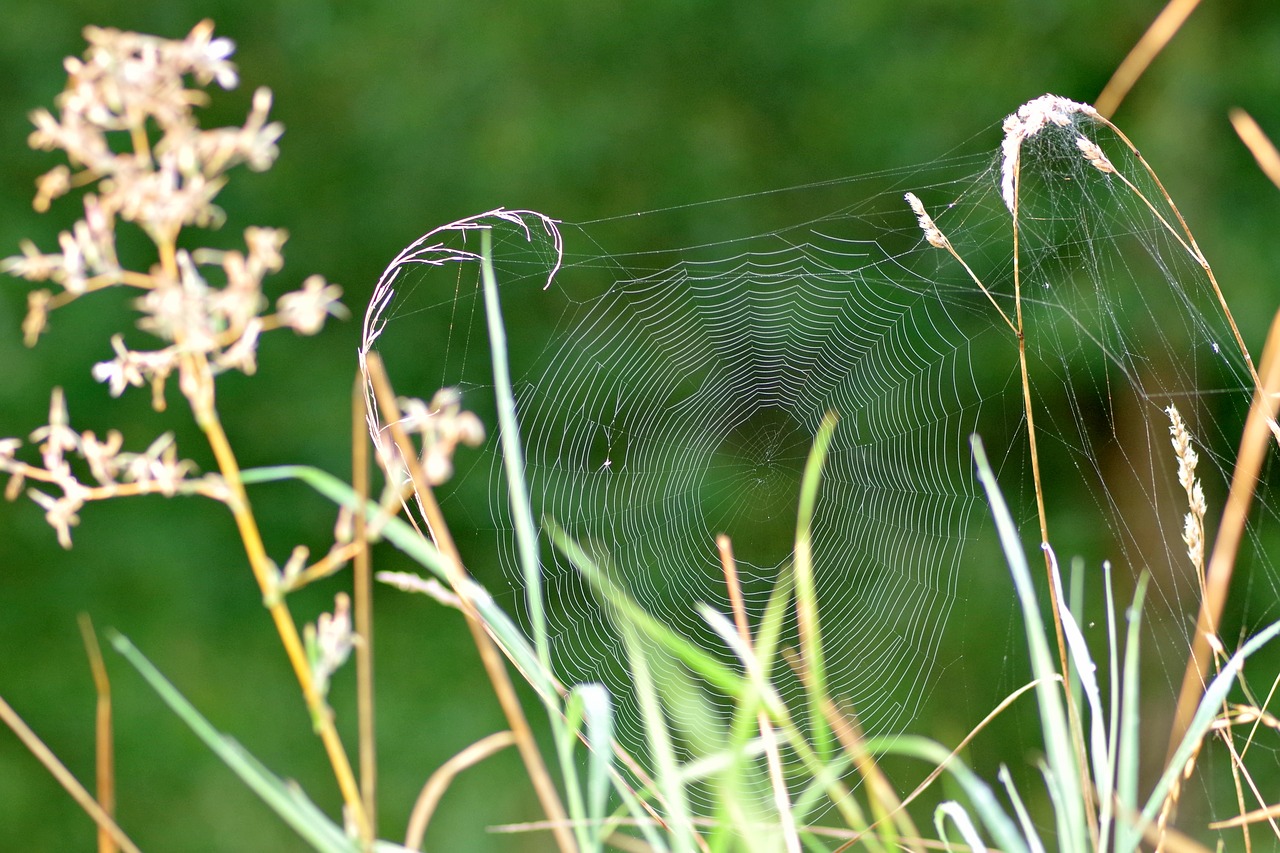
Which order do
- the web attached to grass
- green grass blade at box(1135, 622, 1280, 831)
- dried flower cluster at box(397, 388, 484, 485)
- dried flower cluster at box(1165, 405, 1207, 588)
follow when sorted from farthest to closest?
the web attached to grass < dried flower cluster at box(1165, 405, 1207, 588) < green grass blade at box(1135, 622, 1280, 831) < dried flower cluster at box(397, 388, 484, 485)

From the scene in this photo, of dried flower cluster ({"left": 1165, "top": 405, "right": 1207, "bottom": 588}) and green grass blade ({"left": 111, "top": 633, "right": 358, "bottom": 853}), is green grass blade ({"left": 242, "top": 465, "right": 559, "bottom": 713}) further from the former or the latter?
dried flower cluster ({"left": 1165, "top": 405, "right": 1207, "bottom": 588})

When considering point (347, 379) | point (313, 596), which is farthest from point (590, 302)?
point (313, 596)

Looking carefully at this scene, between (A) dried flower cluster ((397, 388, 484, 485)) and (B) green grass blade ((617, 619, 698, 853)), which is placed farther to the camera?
(B) green grass blade ((617, 619, 698, 853))

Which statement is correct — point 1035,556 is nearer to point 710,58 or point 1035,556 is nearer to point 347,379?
point 710,58

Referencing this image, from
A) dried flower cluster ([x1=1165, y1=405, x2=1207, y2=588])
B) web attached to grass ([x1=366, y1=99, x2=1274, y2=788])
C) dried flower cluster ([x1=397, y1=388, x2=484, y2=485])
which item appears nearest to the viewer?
dried flower cluster ([x1=397, y1=388, x2=484, y2=485])

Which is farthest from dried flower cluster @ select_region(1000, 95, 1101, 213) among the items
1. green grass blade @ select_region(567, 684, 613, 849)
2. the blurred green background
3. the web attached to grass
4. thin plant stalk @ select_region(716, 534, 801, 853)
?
the blurred green background

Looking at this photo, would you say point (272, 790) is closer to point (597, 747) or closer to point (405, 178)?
point (597, 747)

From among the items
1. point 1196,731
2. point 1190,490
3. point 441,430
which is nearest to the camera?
point 441,430

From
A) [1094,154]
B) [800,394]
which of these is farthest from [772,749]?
[800,394]

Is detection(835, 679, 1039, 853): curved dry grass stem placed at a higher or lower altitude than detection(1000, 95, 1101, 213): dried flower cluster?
lower
